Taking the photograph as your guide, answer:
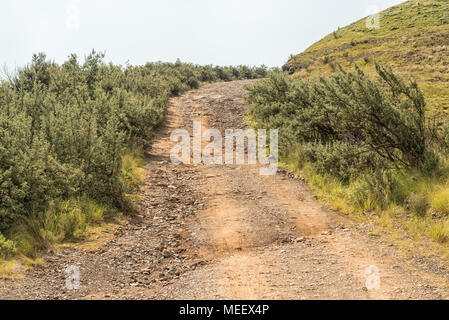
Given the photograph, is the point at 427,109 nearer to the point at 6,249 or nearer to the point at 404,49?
the point at 404,49

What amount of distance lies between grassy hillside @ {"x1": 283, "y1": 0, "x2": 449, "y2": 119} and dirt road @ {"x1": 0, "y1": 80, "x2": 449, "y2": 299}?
36.3ft

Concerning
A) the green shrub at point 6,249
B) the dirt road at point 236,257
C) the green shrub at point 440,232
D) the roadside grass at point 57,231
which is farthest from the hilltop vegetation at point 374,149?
the green shrub at point 6,249

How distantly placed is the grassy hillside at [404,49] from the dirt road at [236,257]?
11.1 metres

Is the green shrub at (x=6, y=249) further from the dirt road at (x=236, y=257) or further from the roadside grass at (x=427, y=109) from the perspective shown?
the roadside grass at (x=427, y=109)

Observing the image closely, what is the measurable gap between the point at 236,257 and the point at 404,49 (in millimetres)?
29229

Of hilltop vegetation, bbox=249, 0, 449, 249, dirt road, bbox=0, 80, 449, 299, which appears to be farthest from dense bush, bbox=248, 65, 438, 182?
dirt road, bbox=0, 80, 449, 299

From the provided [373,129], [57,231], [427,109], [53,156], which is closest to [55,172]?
[53,156]

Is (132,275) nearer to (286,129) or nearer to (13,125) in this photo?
(13,125)

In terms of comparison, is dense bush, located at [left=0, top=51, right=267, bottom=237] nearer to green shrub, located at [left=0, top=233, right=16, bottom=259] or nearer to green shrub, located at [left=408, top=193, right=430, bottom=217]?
green shrub, located at [left=0, top=233, right=16, bottom=259]

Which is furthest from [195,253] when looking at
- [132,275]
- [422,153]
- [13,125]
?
[422,153]

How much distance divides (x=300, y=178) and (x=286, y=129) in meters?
2.78

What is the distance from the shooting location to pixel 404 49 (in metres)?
28.7

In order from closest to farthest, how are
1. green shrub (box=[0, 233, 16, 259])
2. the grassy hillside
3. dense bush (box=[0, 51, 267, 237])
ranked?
green shrub (box=[0, 233, 16, 259]), dense bush (box=[0, 51, 267, 237]), the grassy hillside

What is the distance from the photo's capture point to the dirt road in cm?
434
